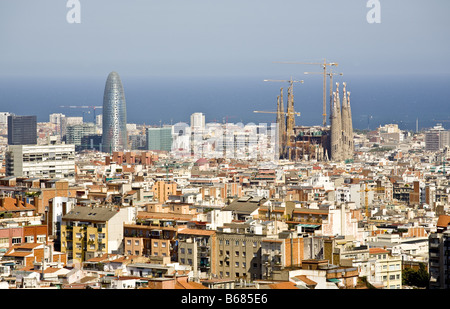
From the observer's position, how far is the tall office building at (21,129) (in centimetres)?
5888

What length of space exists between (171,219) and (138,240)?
4.08 feet

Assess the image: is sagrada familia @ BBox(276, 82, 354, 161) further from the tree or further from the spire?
the tree

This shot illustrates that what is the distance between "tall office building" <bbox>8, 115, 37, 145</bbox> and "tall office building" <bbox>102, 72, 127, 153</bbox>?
7.94m

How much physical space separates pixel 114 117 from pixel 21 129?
53.3 ft

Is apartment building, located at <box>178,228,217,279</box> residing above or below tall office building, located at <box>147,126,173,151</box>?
below

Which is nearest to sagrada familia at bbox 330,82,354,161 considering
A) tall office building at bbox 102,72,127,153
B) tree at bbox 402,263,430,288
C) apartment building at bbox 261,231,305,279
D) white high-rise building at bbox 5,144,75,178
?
tall office building at bbox 102,72,127,153

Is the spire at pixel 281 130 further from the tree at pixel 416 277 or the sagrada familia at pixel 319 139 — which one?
the tree at pixel 416 277

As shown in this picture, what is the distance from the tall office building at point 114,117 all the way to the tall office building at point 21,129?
7938 mm

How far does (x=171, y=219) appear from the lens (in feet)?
58.4

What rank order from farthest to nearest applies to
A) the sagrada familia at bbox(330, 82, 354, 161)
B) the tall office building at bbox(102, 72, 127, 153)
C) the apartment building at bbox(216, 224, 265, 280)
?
the tall office building at bbox(102, 72, 127, 153), the sagrada familia at bbox(330, 82, 354, 161), the apartment building at bbox(216, 224, 265, 280)

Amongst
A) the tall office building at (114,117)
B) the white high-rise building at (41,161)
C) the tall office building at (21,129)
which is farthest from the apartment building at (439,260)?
the tall office building at (114,117)

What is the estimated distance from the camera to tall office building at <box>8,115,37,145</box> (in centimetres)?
5888

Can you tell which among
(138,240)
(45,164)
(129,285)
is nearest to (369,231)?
(138,240)

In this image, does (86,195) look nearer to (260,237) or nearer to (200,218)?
(200,218)
